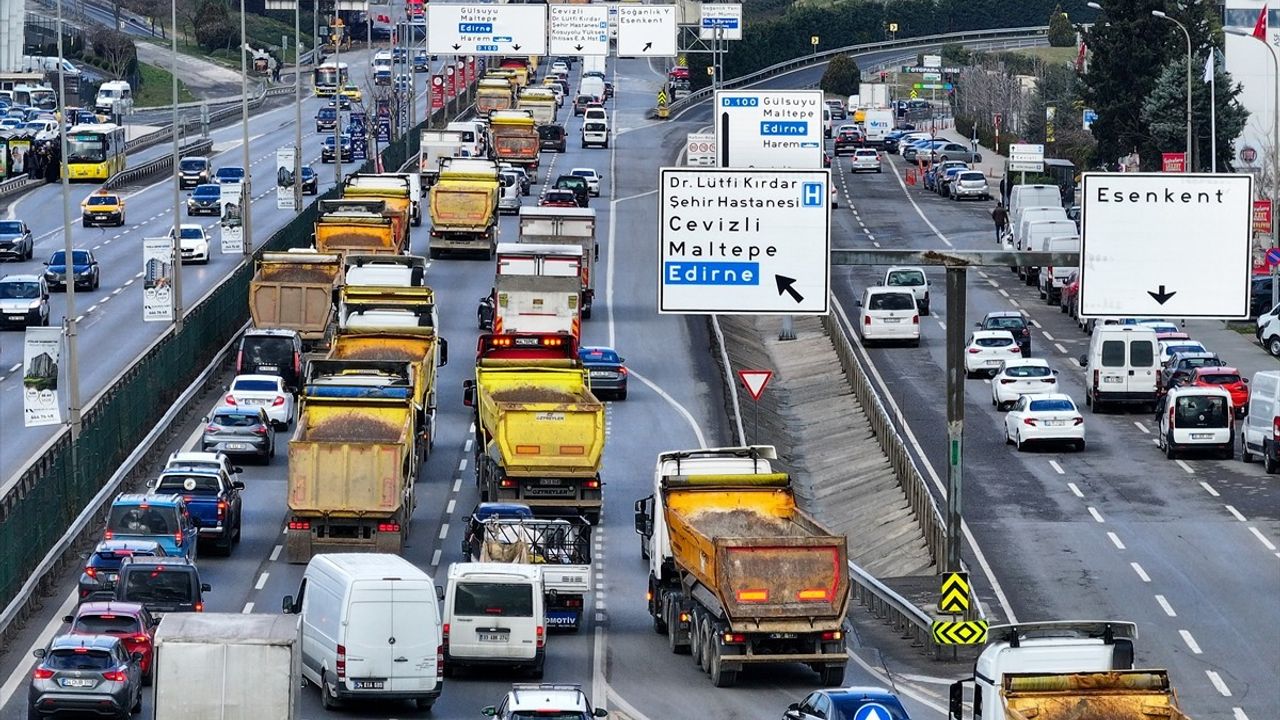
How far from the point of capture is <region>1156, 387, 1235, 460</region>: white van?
5988 cm

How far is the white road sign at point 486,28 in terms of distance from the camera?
102250 millimetres

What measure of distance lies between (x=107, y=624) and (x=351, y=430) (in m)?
11.7

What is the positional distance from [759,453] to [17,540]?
42.5 ft

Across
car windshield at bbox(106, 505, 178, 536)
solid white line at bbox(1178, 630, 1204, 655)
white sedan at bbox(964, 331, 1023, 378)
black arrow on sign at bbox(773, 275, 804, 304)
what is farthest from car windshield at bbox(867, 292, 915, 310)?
black arrow on sign at bbox(773, 275, 804, 304)

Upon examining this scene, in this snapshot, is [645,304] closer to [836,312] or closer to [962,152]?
[836,312]

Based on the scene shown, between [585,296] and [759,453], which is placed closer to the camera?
[759,453]

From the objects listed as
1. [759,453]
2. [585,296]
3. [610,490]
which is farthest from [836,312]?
[759,453]

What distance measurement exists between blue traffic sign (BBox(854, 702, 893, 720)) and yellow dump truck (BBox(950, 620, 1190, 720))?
1192mm

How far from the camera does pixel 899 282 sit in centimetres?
8438

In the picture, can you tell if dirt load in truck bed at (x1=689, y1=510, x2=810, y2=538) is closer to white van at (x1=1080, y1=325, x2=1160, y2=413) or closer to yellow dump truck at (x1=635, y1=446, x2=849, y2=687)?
yellow dump truck at (x1=635, y1=446, x2=849, y2=687)

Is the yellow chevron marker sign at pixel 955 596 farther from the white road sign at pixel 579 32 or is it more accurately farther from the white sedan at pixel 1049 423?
the white road sign at pixel 579 32

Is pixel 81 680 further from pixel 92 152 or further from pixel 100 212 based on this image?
pixel 92 152

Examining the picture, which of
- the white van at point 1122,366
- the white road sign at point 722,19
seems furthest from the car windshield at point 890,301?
the white road sign at point 722,19

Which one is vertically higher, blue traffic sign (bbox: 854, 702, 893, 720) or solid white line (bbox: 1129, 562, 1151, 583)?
blue traffic sign (bbox: 854, 702, 893, 720)
